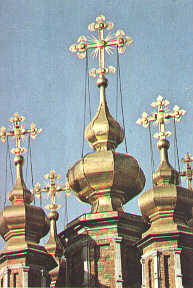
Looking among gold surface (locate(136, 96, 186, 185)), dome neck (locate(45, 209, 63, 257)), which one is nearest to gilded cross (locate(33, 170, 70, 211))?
dome neck (locate(45, 209, 63, 257))

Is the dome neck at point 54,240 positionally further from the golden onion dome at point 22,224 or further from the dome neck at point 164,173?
the dome neck at point 164,173

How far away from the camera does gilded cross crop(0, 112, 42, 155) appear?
4466cm

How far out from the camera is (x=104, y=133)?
148 ft

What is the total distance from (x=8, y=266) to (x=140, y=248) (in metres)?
3.71

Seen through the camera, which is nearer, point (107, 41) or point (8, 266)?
point (8, 266)

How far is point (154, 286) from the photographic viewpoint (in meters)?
40.7

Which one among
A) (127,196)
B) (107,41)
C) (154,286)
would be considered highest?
(107,41)

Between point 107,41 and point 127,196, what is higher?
point 107,41

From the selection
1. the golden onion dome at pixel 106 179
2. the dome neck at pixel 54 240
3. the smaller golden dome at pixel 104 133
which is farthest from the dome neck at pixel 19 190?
the dome neck at pixel 54 240

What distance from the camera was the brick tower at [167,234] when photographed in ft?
134

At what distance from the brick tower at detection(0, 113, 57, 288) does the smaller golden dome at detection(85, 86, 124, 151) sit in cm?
214

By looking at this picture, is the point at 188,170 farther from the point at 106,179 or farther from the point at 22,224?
the point at 22,224

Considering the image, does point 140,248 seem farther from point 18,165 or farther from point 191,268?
point 18,165

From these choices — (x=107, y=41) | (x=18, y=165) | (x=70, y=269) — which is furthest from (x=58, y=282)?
(x=107, y=41)
